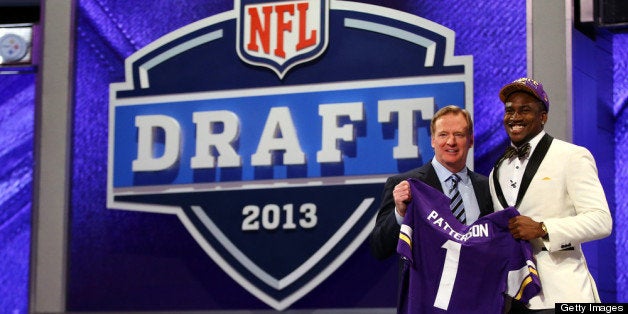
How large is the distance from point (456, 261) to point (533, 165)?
426 mm

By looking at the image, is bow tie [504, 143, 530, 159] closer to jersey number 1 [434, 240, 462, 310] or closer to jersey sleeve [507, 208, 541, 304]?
jersey sleeve [507, 208, 541, 304]

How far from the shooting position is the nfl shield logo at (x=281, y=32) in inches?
211

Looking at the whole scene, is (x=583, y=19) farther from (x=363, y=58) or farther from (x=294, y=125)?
(x=294, y=125)

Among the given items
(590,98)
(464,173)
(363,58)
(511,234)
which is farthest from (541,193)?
(363,58)

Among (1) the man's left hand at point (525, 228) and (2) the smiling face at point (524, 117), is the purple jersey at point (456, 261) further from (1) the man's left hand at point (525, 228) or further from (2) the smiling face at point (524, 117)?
(2) the smiling face at point (524, 117)

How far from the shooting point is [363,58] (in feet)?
17.3

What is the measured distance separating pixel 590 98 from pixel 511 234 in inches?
67.6

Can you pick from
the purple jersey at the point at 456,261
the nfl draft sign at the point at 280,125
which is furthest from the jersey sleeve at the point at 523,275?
the nfl draft sign at the point at 280,125

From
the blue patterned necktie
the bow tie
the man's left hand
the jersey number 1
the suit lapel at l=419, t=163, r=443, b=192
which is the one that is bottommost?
the jersey number 1

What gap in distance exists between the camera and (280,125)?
5.34m

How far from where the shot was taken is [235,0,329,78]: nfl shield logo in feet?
17.6

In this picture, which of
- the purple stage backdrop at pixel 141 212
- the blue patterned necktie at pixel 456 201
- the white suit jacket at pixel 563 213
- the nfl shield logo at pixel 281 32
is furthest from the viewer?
the nfl shield logo at pixel 281 32

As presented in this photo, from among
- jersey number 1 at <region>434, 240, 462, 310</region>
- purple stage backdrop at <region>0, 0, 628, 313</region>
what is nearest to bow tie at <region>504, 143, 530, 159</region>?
jersey number 1 at <region>434, 240, 462, 310</region>

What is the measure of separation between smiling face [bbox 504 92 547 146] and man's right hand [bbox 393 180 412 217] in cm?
41
